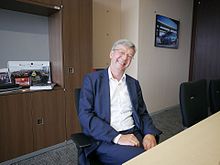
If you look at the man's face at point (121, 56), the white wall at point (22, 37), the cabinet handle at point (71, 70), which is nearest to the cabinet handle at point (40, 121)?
the cabinet handle at point (71, 70)

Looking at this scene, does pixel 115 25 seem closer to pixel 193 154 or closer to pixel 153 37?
pixel 153 37

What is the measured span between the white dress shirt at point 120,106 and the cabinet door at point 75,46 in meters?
1.03

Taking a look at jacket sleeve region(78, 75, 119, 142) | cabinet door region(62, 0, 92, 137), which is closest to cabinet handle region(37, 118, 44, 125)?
cabinet door region(62, 0, 92, 137)

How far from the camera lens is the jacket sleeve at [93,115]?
1288 mm

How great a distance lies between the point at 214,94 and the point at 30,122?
2183mm

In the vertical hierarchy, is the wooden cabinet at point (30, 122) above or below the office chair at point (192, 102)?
below

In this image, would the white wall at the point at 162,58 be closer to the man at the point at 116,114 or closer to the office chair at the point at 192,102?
the office chair at the point at 192,102

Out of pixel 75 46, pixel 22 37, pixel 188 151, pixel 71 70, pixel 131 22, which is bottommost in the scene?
pixel 188 151

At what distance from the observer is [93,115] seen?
136 cm

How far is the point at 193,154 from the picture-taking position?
0.86m

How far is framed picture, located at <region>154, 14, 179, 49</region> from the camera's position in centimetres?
357

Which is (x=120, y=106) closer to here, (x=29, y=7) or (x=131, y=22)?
(x=29, y=7)

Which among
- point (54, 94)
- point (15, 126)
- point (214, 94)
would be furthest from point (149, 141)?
point (15, 126)

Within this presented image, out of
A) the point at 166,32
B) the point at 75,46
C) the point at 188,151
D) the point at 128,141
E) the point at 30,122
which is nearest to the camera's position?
the point at 188,151
